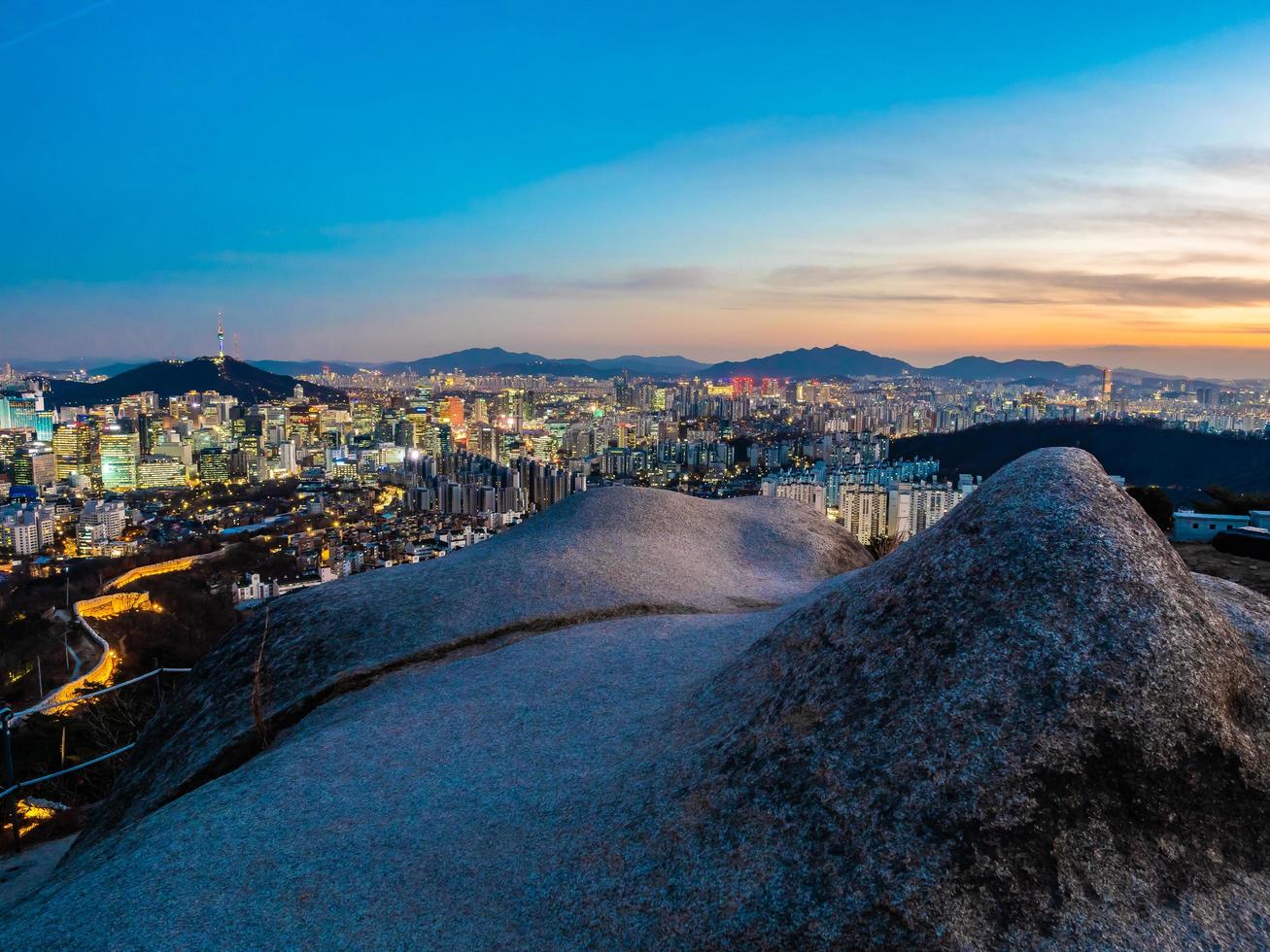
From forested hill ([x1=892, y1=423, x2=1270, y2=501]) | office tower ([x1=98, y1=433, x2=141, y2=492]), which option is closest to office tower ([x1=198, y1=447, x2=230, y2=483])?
office tower ([x1=98, y1=433, x2=141, y2=492])

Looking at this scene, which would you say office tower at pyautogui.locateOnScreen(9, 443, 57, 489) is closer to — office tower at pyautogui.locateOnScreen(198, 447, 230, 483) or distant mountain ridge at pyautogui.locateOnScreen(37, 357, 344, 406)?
office tower at pyautogui.locateOnScreen(198, 447, 230, 483)

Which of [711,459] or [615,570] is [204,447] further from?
[615,570]

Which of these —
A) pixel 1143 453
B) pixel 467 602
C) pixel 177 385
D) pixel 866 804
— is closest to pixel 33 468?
pixel 177 385

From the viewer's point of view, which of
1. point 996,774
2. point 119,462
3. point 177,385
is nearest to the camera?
point 996,774

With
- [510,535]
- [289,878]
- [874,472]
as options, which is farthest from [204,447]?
[289,878]

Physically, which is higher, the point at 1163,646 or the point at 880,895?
the point at 1163,646

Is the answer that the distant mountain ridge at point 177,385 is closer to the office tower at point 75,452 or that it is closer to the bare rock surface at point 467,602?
the office tower at point 75,452

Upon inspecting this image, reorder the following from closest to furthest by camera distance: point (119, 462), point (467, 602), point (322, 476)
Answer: point (467, 602), point (322, 476), point (119, 462)

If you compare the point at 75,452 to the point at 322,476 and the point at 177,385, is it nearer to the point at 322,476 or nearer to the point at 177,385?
the point at 322,476
